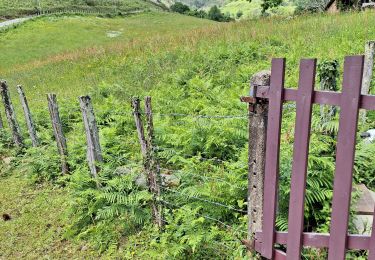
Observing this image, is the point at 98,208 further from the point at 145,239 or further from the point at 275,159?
the point at 275,159

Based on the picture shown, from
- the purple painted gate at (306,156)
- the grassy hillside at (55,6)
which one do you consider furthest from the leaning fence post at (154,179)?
the grassy hillside at (55,6)

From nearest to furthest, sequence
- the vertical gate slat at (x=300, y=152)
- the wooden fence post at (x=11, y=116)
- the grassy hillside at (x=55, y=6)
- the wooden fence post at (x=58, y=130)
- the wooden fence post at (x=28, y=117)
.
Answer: the vertical gate slat at (x=300, y=152)
the wooden fence post at (x=58, y=130)
the wooden fence post at (x=28, y=117)
the wooden fence post at (x=11, y=116)
the grassy hillside at (x=55, y=6)

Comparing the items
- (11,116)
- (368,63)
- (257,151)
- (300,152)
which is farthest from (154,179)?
(11,116)

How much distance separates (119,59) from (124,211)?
11196 mm

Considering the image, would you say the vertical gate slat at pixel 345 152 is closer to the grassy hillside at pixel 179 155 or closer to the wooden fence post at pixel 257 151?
the wooden fence post at pixel 257 151

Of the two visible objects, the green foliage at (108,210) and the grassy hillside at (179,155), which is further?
the green foliage at (108,210)

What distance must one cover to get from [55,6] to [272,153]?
242 ft

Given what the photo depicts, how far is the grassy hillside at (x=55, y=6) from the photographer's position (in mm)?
60250

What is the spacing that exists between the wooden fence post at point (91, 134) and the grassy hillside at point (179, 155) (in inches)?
6.9

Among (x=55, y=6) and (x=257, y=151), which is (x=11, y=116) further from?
(x=55, y=6)

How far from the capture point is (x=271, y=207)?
298 centimetres

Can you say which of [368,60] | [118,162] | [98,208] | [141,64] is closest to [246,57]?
[141,64]

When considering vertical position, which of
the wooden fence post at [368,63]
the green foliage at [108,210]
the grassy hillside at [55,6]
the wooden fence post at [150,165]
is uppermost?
the grassy hillside at [55,6]

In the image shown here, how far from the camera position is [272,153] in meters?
2.88
